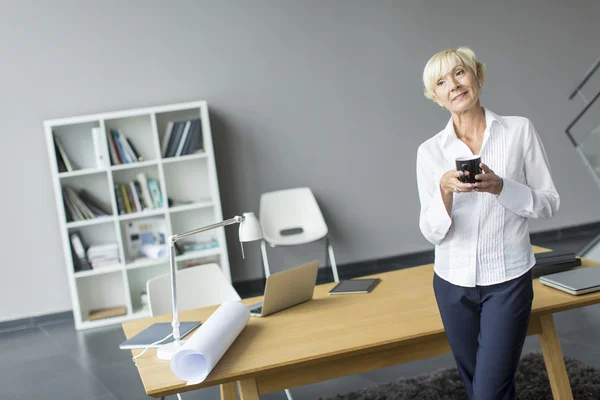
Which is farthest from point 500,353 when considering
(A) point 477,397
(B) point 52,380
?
(B) point 52,380

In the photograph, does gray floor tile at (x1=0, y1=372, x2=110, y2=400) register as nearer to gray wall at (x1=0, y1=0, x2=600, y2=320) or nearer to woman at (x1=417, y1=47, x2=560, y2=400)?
gray wall at (x1=0, y1=0, x2=600, y2=320)

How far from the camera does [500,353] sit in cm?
216

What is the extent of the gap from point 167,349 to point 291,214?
3.43 m

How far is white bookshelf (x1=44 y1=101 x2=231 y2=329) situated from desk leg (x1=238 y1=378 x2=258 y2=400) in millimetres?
3289

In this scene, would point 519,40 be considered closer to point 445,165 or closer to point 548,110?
point 548,110

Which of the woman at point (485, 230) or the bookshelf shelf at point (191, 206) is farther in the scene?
the bookshelf shelf at point (191, 206)

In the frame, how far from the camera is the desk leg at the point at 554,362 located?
2.61m

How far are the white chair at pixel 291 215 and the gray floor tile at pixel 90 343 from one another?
1.35 metres

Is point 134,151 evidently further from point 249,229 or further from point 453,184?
point 453,184

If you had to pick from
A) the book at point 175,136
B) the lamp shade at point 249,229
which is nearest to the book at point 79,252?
the book at point 175,136

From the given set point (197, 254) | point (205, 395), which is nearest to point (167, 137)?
point (197, 254)

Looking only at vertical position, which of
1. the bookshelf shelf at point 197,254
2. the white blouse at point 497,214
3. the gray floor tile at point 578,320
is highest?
the white blouse at point 497,214

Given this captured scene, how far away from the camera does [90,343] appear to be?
500cm

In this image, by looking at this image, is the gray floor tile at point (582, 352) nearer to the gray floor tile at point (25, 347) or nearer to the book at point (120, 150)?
the gray floor tile at point (25, 347)
